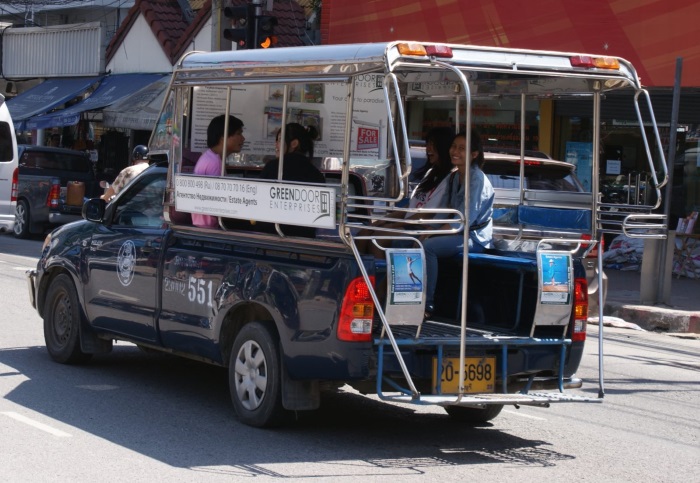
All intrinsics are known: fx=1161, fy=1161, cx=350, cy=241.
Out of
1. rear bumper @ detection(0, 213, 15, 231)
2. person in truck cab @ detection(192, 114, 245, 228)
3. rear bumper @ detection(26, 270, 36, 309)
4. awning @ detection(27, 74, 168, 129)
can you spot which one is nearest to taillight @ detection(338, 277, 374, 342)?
person in truck cab @ detection(192, 114, 245, 228)

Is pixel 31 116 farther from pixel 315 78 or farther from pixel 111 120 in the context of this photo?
pixel 315 78

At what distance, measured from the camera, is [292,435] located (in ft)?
24.0

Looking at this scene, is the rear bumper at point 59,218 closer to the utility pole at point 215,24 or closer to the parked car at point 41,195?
the parked car at point 41,195

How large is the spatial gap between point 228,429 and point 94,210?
2.47 meters

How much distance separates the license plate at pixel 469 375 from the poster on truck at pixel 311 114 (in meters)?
2.42

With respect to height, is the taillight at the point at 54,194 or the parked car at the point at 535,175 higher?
the parked car at the point at 535,175

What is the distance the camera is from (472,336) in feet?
23.6

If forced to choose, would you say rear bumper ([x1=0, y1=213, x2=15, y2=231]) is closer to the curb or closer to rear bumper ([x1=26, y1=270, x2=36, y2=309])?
rear bumper ([x1=26, y1=270, x2=36, y2=309])

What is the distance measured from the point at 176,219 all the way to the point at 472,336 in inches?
94.8

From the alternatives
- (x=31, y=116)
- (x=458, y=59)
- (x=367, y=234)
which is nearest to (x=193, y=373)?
(x=367, y=234)

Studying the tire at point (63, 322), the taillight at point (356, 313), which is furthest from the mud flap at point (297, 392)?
the tire at point (63, 322)

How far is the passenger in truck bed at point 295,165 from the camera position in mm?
7738

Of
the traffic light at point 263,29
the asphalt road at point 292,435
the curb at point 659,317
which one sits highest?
the traffic light at point 263,29

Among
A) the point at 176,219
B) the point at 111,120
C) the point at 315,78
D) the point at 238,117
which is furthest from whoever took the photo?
the point at 111,120
